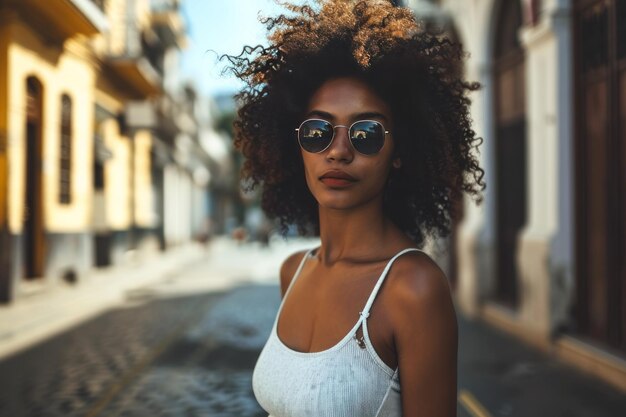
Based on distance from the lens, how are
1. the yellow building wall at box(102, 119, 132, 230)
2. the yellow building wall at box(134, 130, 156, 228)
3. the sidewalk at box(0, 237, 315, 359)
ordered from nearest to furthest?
1. the sidewalk at box(0, 237, 315, 359)
2. the yellow building wall at box(102, 119, 132, 230)
3. the yellow building wall at box(134, 130, 156, 228)

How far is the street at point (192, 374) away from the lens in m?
4.99

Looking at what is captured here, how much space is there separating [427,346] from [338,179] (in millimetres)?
501

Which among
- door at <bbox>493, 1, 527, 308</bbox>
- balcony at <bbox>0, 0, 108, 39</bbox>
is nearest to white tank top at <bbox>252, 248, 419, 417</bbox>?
door at <bbox>493, 1, 527, 308</bbox>

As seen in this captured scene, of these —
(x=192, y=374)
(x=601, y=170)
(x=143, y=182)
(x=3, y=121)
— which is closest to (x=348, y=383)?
(x=192, y=374)

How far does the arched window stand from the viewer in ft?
45.9

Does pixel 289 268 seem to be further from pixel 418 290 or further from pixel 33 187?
pixel 33 187

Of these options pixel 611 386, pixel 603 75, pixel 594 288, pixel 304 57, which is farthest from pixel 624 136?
pixel 304 57

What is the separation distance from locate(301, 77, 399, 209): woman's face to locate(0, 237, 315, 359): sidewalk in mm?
1879

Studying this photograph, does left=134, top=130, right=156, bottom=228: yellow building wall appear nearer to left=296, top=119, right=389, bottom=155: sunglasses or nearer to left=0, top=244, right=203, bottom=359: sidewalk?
left=0, top=244, right=203, bottom=359: sidewalk

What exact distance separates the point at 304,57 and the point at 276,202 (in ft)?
2.47

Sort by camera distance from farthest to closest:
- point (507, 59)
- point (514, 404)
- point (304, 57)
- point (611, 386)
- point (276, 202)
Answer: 1. point (507, 59)
2. point (611, 386)
3. point (514, 404)
4. point (276, 202)
5. point (304, 57)

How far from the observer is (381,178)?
168 cm

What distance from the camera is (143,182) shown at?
2288cm

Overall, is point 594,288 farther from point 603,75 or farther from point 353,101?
point 353,101
